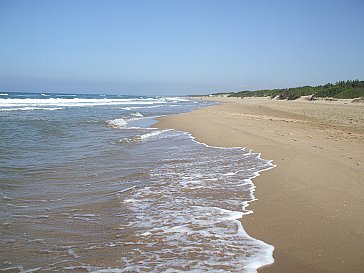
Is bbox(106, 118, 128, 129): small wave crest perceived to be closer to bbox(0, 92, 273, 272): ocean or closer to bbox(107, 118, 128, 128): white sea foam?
bbox(107, 118, 128, 128): white sea foam

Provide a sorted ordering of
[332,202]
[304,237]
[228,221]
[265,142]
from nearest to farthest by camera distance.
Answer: [304,237] < [228,221] < [332,202] < [265,142]

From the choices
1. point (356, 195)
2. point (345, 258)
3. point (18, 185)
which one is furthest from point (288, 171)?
point (18, 185)

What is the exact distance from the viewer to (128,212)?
4562 millimetres

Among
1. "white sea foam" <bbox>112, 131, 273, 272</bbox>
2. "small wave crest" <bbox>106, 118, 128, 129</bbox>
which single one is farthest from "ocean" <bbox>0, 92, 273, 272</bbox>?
"small wave crest" <bbox>106, 118, 128, 129</bbox>

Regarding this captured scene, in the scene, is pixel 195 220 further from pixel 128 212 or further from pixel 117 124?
pixel 117 124

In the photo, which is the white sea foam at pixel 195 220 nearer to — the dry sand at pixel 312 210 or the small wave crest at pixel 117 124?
the dry sand at pixel 312 210

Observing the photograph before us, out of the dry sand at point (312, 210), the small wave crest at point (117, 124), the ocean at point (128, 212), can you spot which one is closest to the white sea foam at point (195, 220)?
the ocean at point (128, 212)

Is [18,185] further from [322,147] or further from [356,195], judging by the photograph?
[322,147]

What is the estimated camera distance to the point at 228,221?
417 cm

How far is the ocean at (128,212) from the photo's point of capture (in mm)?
3166

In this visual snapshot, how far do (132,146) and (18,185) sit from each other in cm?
491

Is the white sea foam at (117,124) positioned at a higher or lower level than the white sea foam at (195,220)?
higher

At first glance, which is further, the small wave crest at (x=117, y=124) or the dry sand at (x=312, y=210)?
the small wave crest at (x=117, y=124)

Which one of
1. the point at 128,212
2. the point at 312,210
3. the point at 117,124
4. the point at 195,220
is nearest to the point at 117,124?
the point at 117,124
